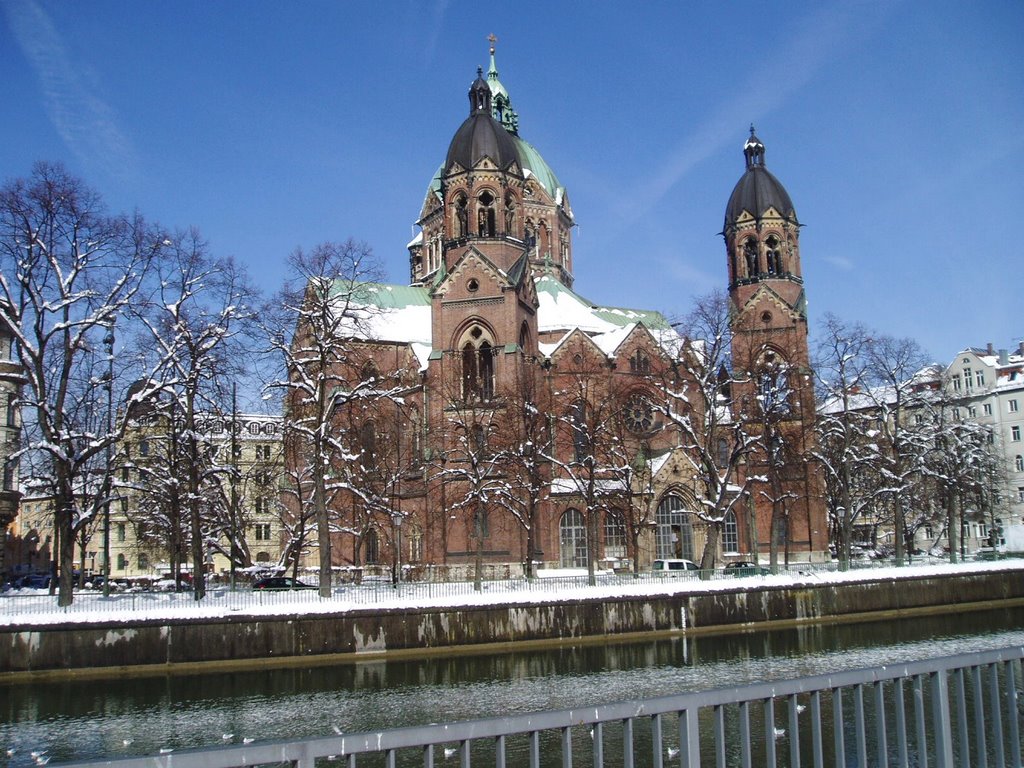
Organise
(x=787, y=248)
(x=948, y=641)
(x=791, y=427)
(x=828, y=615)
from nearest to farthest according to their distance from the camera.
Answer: (x=948, y=641) < (x=828, y=615) < (x=791, y=427) < (x=787, y=248)

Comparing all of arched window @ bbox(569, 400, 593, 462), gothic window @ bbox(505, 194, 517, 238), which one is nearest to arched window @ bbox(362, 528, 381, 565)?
arched window @ bbox(569, 400, 593, 462)

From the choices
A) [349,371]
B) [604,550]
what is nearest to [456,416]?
[349,371]

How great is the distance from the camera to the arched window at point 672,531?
61312 mm

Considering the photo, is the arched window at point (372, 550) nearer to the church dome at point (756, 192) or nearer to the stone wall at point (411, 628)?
the stone wall at point (411, 628)

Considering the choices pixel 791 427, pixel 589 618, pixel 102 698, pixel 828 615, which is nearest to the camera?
pixel 102 698

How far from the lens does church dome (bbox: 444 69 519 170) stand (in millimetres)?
63281

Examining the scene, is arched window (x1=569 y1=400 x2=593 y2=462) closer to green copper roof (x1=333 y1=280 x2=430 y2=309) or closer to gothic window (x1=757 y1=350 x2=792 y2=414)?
gothic window (x1=757 y1=350 x2=792 y2=414)

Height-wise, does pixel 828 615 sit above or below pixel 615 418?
below

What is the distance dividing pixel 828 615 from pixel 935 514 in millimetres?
25706

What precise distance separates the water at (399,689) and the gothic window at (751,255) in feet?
121

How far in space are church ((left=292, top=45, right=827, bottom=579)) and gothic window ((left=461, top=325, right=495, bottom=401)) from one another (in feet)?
0.46

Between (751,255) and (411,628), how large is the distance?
45399 millimetres

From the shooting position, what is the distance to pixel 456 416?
58.8 meters

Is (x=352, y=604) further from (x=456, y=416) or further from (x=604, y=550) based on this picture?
(x=604, y=550)
